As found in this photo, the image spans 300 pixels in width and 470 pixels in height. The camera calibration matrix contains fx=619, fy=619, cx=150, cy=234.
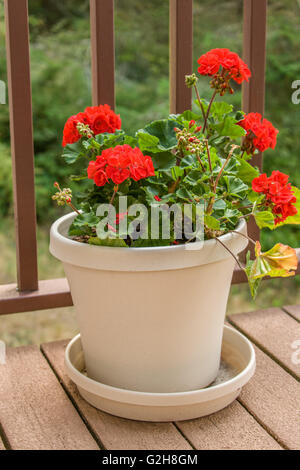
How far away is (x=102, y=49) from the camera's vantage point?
1.49m

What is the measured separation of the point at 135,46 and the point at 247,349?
10.9ft

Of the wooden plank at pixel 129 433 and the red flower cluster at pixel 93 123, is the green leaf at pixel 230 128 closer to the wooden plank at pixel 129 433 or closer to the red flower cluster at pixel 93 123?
the red flower cluster at pixel 93 123

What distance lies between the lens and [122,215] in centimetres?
116

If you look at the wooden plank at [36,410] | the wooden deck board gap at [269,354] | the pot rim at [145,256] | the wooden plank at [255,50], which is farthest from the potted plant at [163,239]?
the wooden plank at [255,50]

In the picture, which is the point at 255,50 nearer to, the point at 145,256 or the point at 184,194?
the point at 184,194

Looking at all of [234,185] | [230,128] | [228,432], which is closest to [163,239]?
[234,185]

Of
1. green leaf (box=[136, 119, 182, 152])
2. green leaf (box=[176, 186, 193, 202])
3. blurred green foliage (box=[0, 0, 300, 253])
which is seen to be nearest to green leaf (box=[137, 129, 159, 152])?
green leaf (box=[136, 119, 182, 152])

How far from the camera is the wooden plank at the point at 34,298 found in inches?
60.9

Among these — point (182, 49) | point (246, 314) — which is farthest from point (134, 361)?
point (182, 49)

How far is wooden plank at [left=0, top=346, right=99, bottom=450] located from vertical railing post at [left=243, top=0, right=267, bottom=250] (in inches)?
32.2

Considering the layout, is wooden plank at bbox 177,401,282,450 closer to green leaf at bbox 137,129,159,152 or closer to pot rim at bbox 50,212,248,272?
pot rim at bbox 50,212,248,272

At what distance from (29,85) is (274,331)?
883 mm

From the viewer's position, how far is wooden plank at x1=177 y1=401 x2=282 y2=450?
46.0 inches
